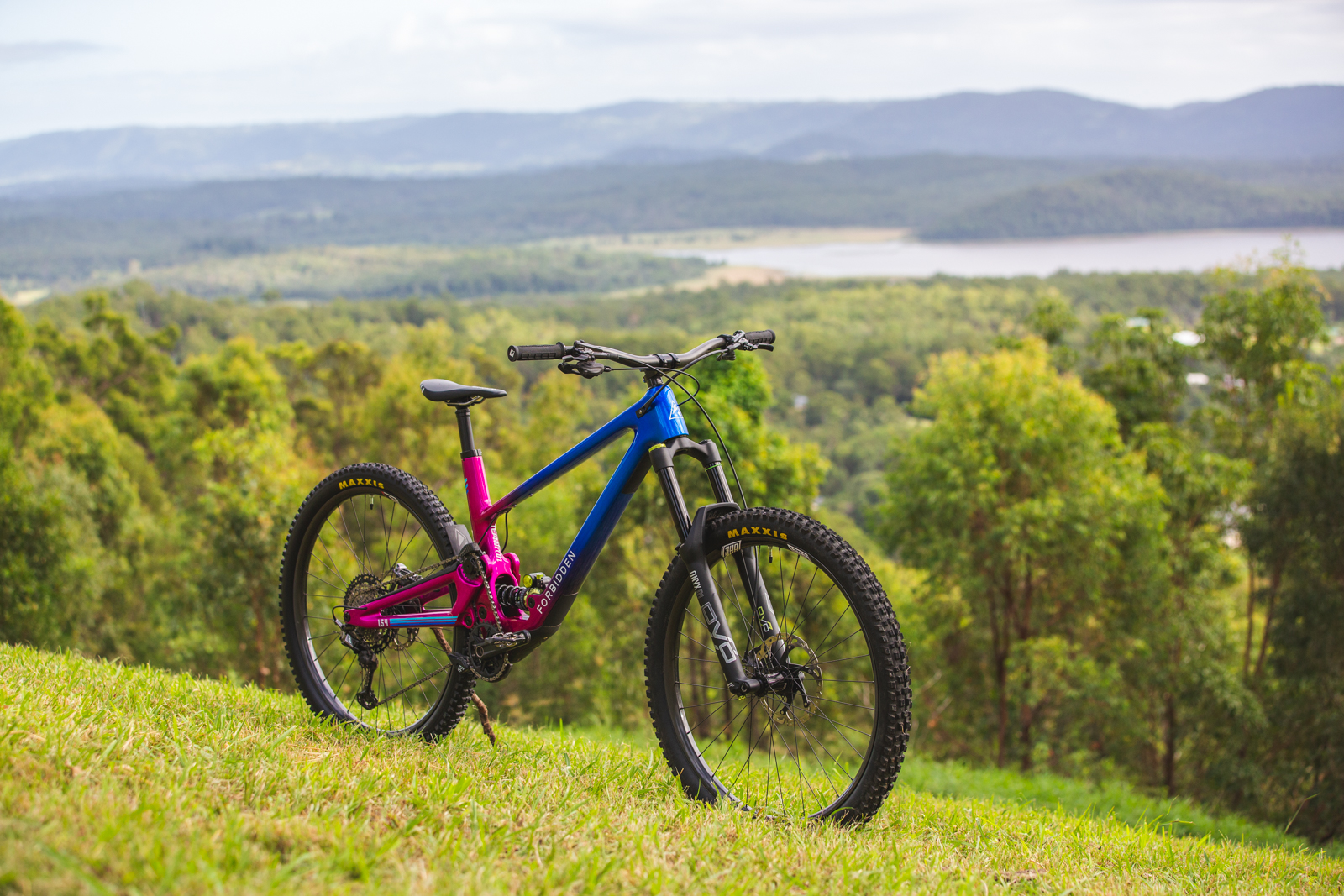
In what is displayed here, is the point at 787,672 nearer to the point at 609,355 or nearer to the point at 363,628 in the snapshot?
the point at 609,355

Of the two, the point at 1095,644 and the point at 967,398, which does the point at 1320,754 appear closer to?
the point at 1095,644

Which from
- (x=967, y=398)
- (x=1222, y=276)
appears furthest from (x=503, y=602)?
(x=1222, y=276)

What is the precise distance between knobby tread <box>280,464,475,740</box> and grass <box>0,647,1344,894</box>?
0.14 metres

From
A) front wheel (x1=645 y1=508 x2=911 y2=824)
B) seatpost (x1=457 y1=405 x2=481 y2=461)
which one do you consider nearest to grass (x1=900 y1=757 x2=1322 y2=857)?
front wheel (x1=645 y1=508 x2=911 y2=824)

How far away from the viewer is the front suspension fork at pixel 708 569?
11.1 ft

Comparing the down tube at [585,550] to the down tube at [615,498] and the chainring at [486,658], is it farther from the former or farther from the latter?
the chainring at [486,658]

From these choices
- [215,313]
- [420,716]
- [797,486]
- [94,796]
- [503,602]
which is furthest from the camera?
[215,313]

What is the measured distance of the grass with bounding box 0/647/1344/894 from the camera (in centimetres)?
227

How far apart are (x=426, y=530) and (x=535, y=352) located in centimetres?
115

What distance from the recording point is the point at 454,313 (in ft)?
386

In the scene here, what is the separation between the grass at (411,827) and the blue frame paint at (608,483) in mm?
704

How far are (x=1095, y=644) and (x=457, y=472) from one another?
24145 mm

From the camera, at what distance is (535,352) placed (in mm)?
3480

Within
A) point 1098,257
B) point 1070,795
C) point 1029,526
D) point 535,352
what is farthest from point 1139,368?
point 1098,257
